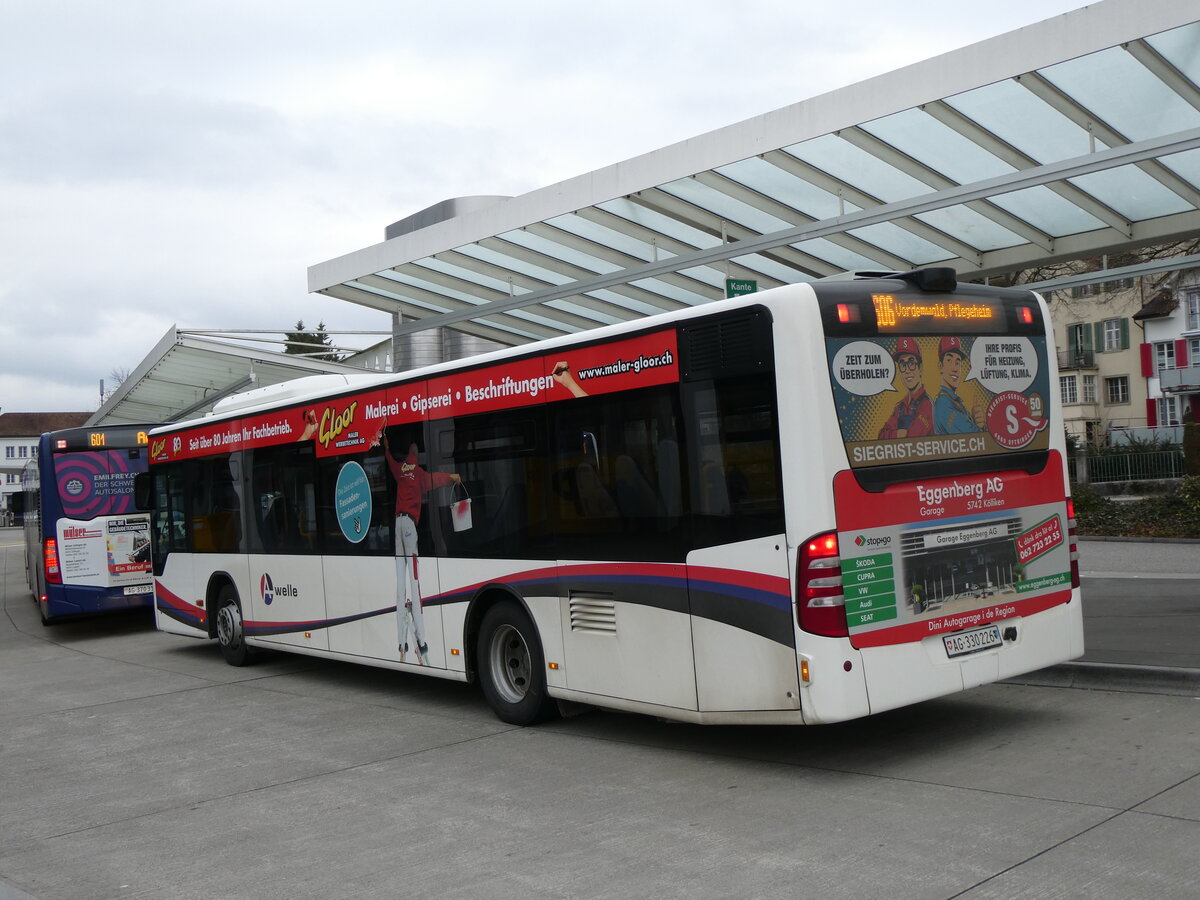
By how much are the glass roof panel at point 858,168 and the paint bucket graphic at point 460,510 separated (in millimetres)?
5332

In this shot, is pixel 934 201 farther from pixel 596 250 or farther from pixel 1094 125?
pixel 596 250

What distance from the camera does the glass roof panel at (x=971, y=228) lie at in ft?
42.5

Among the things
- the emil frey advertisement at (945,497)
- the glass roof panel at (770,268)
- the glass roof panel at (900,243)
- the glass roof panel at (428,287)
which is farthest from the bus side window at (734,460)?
the glass roof panel at (428,287)

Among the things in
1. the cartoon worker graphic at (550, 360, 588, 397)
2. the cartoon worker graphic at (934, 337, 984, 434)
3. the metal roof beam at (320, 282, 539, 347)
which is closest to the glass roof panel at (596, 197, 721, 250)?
the metal roof beam at (320, 282, 539, 347)

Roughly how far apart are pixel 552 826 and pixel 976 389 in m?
3.73

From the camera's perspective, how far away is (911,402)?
7016 mm

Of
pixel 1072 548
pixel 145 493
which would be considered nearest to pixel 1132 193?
pixel 1072 548

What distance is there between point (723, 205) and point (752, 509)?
7892mm

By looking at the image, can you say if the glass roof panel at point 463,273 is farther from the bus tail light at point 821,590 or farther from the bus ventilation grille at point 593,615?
the bus tail light at point 821,590

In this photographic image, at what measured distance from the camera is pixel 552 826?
20.1 ft

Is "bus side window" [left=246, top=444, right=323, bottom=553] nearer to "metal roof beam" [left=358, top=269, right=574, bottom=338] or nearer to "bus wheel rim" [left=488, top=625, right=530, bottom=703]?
"bus wheel rim" [left=488, top=625, right=530, bottom=703]

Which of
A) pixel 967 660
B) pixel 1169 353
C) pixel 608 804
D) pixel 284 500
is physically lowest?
A: pixel 608 804

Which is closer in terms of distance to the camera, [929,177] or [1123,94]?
[1123,94]

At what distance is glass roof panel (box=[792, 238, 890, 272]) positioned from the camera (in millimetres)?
14455
